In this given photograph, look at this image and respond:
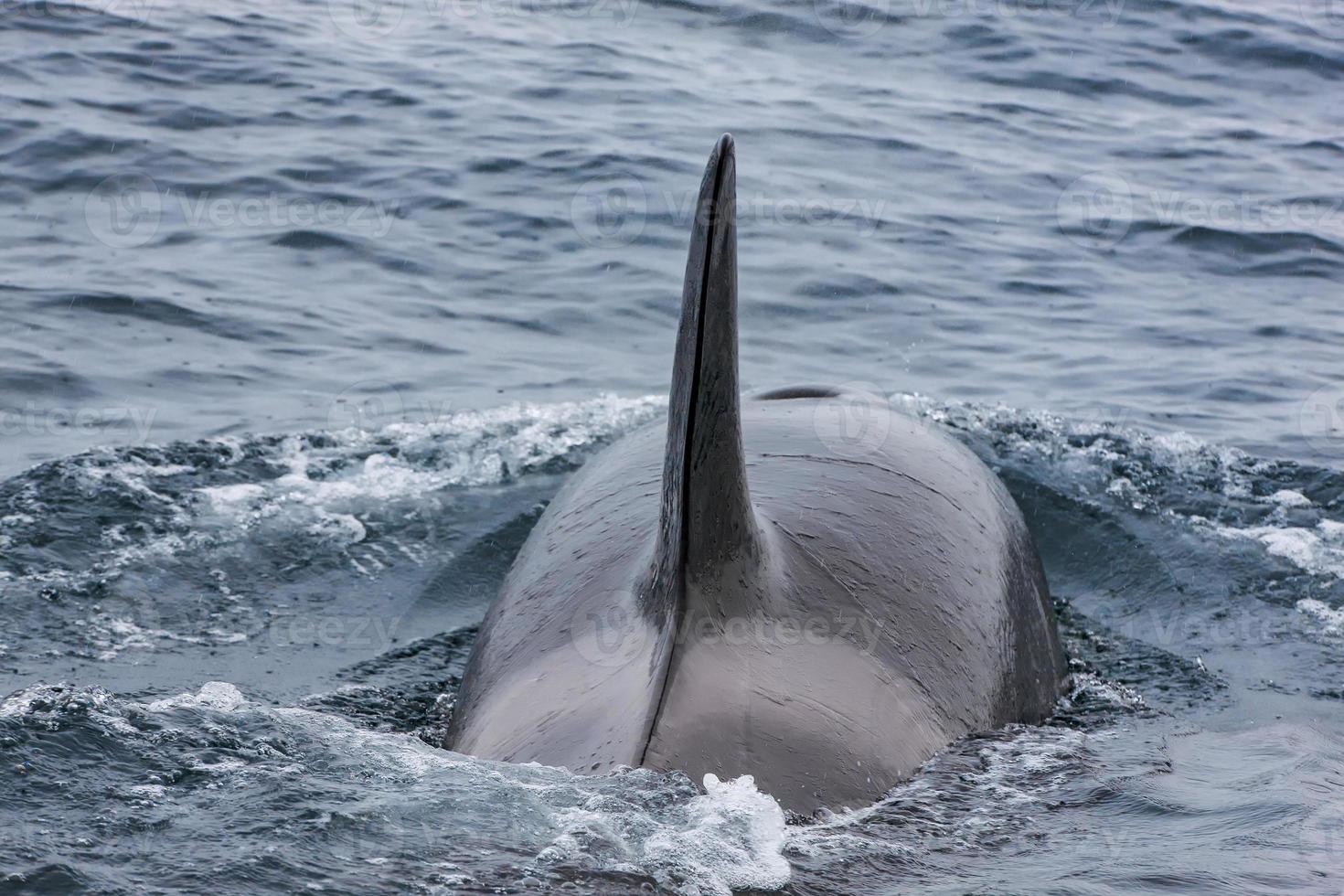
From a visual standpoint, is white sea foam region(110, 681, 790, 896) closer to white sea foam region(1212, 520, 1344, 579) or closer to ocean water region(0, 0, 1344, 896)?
ocean water region(0, 0, 1344, 896)

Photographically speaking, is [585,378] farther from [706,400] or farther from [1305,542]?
[706,400]

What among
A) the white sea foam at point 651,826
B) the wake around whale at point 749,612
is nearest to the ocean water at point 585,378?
the white sea foam at point 651,826

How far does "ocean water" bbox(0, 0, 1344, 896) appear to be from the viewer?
17.1 feet

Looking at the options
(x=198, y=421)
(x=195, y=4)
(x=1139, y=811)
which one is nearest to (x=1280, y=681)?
(x=1139, y=811)

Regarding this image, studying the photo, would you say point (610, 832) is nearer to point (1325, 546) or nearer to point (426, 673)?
point (426, 673)

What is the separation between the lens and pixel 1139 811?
5.91 meters

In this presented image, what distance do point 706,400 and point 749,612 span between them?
0.74 metres

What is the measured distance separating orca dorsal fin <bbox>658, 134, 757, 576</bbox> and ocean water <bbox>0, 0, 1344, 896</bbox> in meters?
0.86

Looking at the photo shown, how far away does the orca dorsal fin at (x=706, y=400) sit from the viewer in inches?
201

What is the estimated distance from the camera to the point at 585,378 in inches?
520

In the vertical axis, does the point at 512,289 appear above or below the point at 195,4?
below

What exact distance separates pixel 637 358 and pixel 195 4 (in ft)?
44.2

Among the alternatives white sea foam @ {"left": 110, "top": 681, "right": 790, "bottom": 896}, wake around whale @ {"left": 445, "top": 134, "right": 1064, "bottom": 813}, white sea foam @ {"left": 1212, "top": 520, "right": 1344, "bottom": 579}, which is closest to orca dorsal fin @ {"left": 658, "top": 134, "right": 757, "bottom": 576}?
wake around whale @ {"left": 445, "top": 134, "right": 1064, "bottom": 813}

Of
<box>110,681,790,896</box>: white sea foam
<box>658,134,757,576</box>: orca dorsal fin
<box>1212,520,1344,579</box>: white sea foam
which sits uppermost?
<box>658,134,757,576</box>: orca dorsal fin
